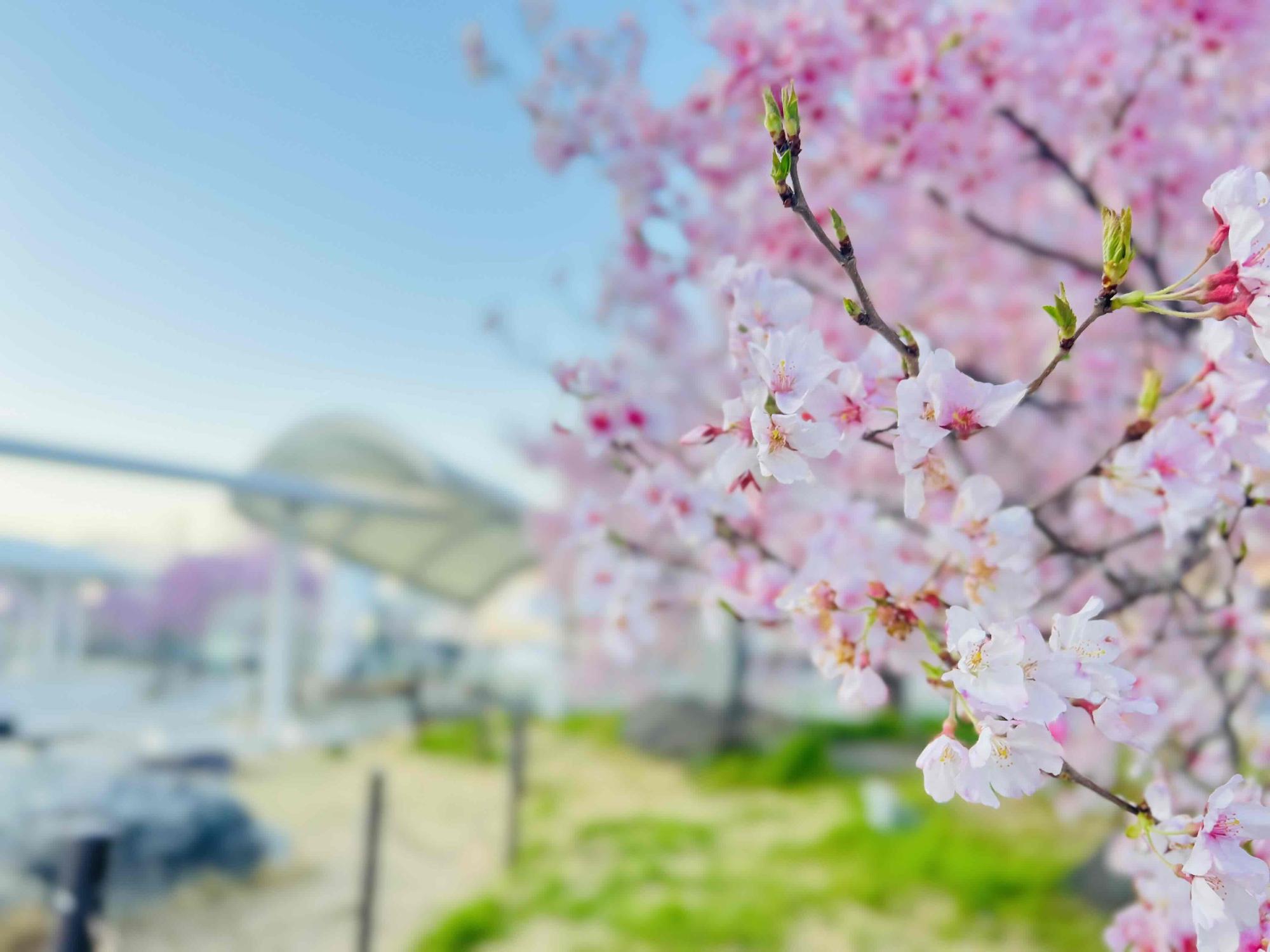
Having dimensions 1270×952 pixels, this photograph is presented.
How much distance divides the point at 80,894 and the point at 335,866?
9.25 feet

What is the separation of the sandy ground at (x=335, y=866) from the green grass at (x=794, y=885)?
0.38 metres

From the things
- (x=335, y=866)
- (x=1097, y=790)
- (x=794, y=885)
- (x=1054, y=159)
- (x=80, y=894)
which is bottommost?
(x=335, y=866)

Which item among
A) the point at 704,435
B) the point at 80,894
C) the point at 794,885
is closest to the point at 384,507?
the point at 794,885

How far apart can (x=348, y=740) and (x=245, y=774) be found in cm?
164

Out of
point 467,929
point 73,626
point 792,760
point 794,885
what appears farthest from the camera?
point 73,626

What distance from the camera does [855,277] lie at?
76 centimetres

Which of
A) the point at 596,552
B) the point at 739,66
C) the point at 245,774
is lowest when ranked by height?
the point at 245,774

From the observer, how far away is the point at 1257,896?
2.46 ft

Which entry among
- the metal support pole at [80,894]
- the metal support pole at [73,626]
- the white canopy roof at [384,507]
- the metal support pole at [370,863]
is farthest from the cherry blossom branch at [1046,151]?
the metal support pole at [73,626]

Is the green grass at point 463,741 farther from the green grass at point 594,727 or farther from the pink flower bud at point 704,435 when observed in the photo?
the pink flower bud at point 704,435

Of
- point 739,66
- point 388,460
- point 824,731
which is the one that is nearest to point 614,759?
point 824,731

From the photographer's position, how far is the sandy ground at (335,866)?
12.7ft

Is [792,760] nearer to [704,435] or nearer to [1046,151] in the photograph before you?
[1046,151]

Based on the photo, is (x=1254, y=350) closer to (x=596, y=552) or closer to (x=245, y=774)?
(x=596, y=552)
